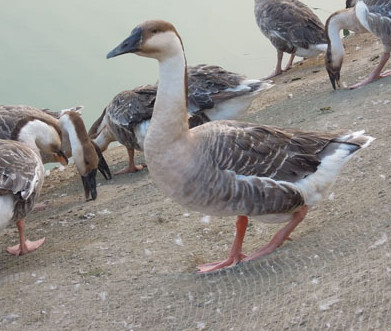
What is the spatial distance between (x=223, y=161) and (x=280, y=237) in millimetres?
659

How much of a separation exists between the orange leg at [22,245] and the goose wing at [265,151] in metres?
2.04

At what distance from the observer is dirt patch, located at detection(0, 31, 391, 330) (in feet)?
11.9

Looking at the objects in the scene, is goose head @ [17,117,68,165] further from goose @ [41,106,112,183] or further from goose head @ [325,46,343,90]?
goose head @ [325,46,343,90]

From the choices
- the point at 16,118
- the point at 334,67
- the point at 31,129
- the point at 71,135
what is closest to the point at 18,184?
the point at 31,129

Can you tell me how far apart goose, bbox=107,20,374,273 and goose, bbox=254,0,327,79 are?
5997mm

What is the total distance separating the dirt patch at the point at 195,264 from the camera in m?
3.63

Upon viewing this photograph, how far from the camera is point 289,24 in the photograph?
10.8 metres

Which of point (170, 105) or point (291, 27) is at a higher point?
point (170, 105)

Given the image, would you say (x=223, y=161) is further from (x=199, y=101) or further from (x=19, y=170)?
(x=199, y=101)

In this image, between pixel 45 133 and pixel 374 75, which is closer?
pixel 45 133

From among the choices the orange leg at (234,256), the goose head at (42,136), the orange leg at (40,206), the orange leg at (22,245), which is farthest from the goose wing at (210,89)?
the orange leg at (234,256)

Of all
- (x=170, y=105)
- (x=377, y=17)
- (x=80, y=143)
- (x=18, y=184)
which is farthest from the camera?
(x=377, y=17)

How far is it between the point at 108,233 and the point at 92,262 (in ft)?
2.29

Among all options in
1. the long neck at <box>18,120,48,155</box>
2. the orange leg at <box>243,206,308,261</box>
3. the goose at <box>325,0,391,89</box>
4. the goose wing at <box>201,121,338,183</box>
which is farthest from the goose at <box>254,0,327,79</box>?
the orange leg at <box>243,206,308,261</box>
